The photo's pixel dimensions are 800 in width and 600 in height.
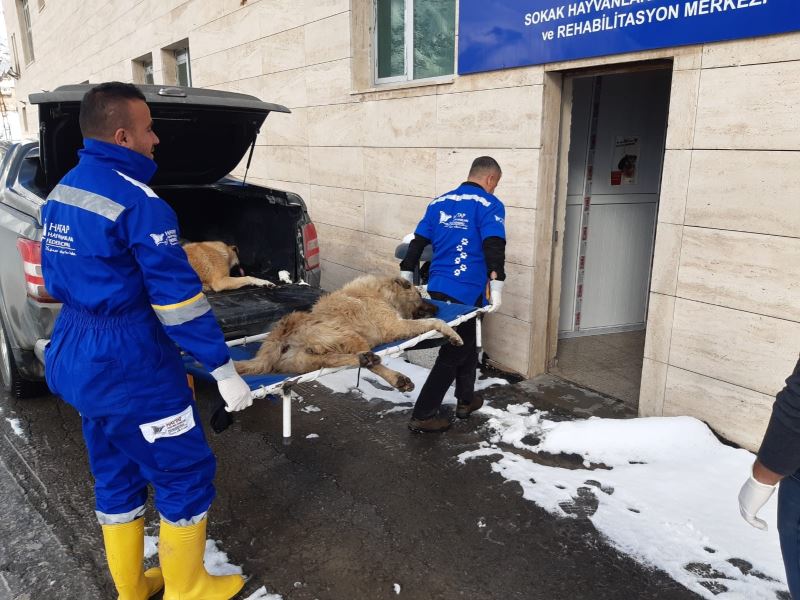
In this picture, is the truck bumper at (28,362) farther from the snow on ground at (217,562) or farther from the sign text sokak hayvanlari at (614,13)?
the sign text sokak hayvanlari at (614,13)

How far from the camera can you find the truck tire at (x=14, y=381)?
15.6ft

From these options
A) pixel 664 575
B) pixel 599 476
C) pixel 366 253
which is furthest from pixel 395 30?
pixel 664 575

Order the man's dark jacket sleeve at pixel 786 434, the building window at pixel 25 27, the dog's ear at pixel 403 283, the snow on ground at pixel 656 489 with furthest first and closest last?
the building window at pixel 25 27
the dog's ear at pixel 403 283
the snow on ground at pixel 656 489
the man's dark jacket sleeve at pixel 786 434

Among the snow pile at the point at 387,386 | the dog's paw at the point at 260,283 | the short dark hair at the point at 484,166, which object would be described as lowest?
the snow pile at the point at 387,386

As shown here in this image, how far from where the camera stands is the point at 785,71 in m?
3.43

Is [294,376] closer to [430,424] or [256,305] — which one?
[430,424]

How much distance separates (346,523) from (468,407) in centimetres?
160

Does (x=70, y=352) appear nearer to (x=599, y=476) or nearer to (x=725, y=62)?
(x=599, y=476)

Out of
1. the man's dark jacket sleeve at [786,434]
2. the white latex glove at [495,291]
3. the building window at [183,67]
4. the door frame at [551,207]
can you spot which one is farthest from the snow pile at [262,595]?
the building window at [183,67]

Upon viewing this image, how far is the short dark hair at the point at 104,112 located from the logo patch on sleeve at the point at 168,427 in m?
1.15

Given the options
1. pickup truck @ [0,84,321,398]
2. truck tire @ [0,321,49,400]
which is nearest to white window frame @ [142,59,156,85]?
pickup truck @ [0,84,321,398]

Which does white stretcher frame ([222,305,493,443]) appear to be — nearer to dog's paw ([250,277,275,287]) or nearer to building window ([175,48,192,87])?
dog's paw ([250,277,275,287])

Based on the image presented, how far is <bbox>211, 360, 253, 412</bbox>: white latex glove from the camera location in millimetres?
2500

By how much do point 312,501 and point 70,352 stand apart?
1725mm
